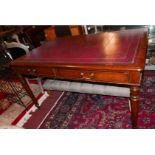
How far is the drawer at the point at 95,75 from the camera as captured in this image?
4.45ft

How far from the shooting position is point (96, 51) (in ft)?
5.39

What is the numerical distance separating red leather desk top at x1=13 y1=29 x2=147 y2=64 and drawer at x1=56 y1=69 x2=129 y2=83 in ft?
0.29

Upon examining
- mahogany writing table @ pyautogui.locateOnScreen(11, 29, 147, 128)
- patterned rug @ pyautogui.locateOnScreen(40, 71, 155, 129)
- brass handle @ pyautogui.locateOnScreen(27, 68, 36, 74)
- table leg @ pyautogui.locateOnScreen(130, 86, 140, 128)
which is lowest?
patterned rug @ pyautogui.locateOnScreen(40, 71, 155, 129)

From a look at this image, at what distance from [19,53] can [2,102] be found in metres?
0.97

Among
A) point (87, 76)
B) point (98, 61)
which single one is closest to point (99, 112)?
point (87, 76)

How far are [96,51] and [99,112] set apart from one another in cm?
89

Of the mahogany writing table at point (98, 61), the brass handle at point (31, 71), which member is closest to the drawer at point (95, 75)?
the mahogany writing table at point (98, 61)

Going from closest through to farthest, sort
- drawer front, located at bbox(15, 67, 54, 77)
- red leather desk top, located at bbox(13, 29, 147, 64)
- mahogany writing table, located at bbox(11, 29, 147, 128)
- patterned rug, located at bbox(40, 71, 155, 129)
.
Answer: mahogany writing table, located at bbox(11, 29, 147, 128) < red leather desk top, located at bbox(13, 29, 147, 64) < drawer front, located at bbox(15, 67, 54, 77) < patterned rug, located at bbox(40, 71, 155, 129)

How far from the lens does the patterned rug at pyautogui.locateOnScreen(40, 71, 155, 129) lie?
1.93 meters

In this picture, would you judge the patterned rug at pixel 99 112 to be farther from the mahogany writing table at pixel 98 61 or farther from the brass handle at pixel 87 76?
the brass handle at pixel 87 76

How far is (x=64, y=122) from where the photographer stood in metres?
2.14

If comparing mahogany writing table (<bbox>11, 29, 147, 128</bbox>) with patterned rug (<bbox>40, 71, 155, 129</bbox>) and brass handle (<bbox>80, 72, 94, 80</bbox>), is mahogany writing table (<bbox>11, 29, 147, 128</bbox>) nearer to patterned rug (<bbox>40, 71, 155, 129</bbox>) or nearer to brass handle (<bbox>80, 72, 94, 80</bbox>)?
brass handle (<bbox>80, 72, 94, 80</bbox>)

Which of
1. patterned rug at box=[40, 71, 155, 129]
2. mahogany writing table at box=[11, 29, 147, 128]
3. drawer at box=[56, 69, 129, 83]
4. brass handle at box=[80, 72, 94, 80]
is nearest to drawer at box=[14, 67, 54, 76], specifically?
mahogany writing table at box=[11, 29, 147, 128]
